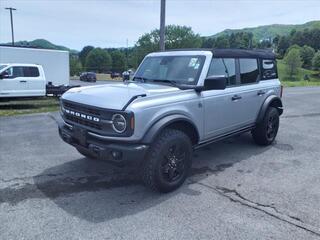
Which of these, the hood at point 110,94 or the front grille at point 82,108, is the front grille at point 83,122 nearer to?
the front grille at point 82,108

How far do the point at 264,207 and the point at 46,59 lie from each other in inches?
728

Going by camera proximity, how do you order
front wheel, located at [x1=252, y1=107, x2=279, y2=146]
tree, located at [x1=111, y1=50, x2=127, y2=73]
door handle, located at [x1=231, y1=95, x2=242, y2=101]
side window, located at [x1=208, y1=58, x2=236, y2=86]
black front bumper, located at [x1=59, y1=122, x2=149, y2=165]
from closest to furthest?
black front bumper, located at [x1=59, y1=122, x2=149, y2=165]
side window, located at [x1=208, y1=58, x2=236, y2=86]
door handle, located at [x1=231, y1=95, x2=242, y2=101]
front wheel, located at [x1=252, y1=107, x2=279, y2=146]
tree, located at [x1=111, y1=50, x2=127, y2=73]

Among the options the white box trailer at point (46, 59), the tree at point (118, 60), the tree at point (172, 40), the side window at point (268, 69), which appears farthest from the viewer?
the tree at point (118, 60)

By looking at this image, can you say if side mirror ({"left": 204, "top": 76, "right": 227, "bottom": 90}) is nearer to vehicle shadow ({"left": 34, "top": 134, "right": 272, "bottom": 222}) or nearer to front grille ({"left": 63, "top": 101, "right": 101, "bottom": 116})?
vehicle shadow ({"left": 34, "top": 134, "right": 272, "bottom": 222})

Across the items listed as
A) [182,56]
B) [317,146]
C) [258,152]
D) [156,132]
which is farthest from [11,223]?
[317,146]

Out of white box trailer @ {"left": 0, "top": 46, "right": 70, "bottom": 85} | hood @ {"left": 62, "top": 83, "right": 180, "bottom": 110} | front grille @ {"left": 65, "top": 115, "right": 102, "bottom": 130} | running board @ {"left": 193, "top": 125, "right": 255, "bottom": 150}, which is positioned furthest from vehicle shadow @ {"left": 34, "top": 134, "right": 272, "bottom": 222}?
white box trailer @ {"left": 0, "top": 46, "right": 70, "bottom": 85}

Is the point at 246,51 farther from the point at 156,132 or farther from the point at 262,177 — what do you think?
the point at 156,132

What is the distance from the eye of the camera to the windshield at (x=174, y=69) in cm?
494

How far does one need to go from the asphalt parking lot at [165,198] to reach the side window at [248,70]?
1412mm

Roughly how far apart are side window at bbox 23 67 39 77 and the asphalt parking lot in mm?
9036

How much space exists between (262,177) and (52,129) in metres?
5.46

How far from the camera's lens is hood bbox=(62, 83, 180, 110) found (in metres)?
3.92

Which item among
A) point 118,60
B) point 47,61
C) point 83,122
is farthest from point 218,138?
point 118,60

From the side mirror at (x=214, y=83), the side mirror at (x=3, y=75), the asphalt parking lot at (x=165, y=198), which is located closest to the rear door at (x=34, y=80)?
the side mirror at (x=3, y=75)
